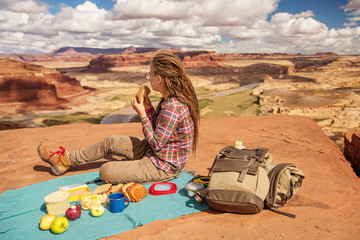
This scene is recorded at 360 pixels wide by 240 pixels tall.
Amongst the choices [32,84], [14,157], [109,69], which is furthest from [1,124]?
[109,69]

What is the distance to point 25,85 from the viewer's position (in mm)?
41125

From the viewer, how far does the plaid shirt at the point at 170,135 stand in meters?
3.31

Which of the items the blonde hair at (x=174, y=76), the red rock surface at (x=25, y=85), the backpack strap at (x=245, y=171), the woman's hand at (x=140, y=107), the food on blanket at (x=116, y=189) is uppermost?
the blonde hair at (x=174, y=76)

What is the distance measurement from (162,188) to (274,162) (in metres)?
2.83

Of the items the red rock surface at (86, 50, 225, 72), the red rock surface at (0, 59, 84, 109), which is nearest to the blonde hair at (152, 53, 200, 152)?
the red rock surface at (0, 59, 84, 109)

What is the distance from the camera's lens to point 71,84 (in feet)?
181

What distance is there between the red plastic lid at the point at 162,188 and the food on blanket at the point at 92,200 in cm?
66

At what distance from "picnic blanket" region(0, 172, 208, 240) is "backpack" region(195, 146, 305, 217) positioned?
0.38 metres

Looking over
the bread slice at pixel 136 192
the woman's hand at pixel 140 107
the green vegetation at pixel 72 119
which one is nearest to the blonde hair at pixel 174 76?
the woman's hand at pixel 140 107

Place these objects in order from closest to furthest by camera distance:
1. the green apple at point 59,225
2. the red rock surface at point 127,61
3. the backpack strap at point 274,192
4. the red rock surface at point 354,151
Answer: the green apple at point 59,225
the backpack strap at point 274,192
the red rock surface at point 354,151
the red rock surface at point 127,61

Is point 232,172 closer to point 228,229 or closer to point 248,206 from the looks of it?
point 248,206

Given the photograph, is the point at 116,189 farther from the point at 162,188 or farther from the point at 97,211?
the point at 162,188

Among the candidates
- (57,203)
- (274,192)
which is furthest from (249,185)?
(57,203)

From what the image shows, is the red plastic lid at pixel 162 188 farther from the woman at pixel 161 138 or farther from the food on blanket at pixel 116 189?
the food on blanket at pixel 116 189
